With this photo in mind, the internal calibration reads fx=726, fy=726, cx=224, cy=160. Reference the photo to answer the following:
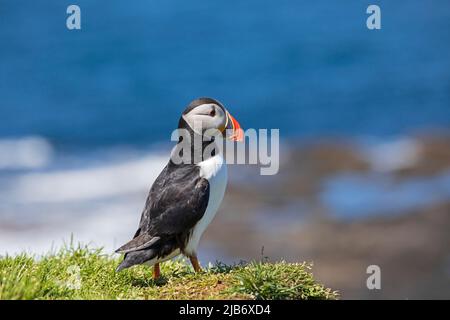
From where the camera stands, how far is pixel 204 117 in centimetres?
691

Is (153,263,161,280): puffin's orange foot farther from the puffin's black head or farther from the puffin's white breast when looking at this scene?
the puffin's black head

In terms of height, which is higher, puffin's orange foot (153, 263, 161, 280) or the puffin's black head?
the puffin's black head

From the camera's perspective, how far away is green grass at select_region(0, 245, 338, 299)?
605 centimetres

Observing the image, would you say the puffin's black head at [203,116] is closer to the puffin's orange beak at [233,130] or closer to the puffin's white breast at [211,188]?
the puffin's orange beak at [233,130]

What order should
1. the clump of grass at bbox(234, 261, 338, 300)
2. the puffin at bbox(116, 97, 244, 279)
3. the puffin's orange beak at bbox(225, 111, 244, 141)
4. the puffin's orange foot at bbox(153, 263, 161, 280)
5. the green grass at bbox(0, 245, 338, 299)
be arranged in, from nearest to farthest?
the green grass at bbox(0, 245, 338, 299) < the clump of grass at bbox(234, 261, 338, 300) < the puffin at bbox(116, 97, 244, 279) < the puffin's orange foot at bbox(153, 263, 161, 280) < the puffin's orange beak at bbox(225, 111, 244, 141)

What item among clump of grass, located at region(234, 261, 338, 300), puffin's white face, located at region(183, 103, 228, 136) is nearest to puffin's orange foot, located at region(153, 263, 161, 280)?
clump of grass, located at region(234, 261, 338, 300)

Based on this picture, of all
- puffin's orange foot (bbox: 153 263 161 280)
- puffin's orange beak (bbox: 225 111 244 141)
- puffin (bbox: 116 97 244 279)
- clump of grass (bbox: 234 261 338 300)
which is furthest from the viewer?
puffin's orange beak (bbox: 225 111 244 141)

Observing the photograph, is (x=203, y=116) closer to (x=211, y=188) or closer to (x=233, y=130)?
(x=233, y=130)

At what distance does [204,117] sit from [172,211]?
37.4 inches

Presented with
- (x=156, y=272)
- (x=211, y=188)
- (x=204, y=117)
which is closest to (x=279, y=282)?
(x=211, y=188)

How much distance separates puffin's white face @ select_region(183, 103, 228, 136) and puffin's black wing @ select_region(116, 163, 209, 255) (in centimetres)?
40
